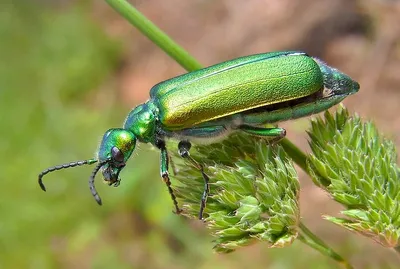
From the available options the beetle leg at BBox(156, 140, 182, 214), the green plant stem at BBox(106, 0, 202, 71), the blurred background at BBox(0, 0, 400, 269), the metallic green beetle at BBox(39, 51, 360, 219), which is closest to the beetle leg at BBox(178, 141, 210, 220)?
the metallic green beetle at BBox(39, 51, 360, 219)

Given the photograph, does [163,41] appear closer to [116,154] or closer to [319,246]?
[116,154]

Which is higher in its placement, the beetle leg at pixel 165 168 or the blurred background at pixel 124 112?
the beetle leg at pixel 165 168

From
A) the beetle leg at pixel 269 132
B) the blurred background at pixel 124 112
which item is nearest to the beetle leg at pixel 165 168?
the beetle leg at pixel 269 132

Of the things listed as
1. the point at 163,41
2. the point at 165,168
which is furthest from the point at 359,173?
the point at 163,41

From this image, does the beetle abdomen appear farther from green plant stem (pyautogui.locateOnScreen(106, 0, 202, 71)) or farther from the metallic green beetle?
green plant stem (pyautogui.locateOnScreen(106, 0, 202, 71))

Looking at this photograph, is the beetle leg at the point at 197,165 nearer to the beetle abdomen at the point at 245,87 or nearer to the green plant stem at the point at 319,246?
the beetle abdomen at the point at 245,87

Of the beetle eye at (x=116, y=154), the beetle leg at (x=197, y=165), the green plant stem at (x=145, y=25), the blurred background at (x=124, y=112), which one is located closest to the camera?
the green plant stem at (x=145, y=25)
